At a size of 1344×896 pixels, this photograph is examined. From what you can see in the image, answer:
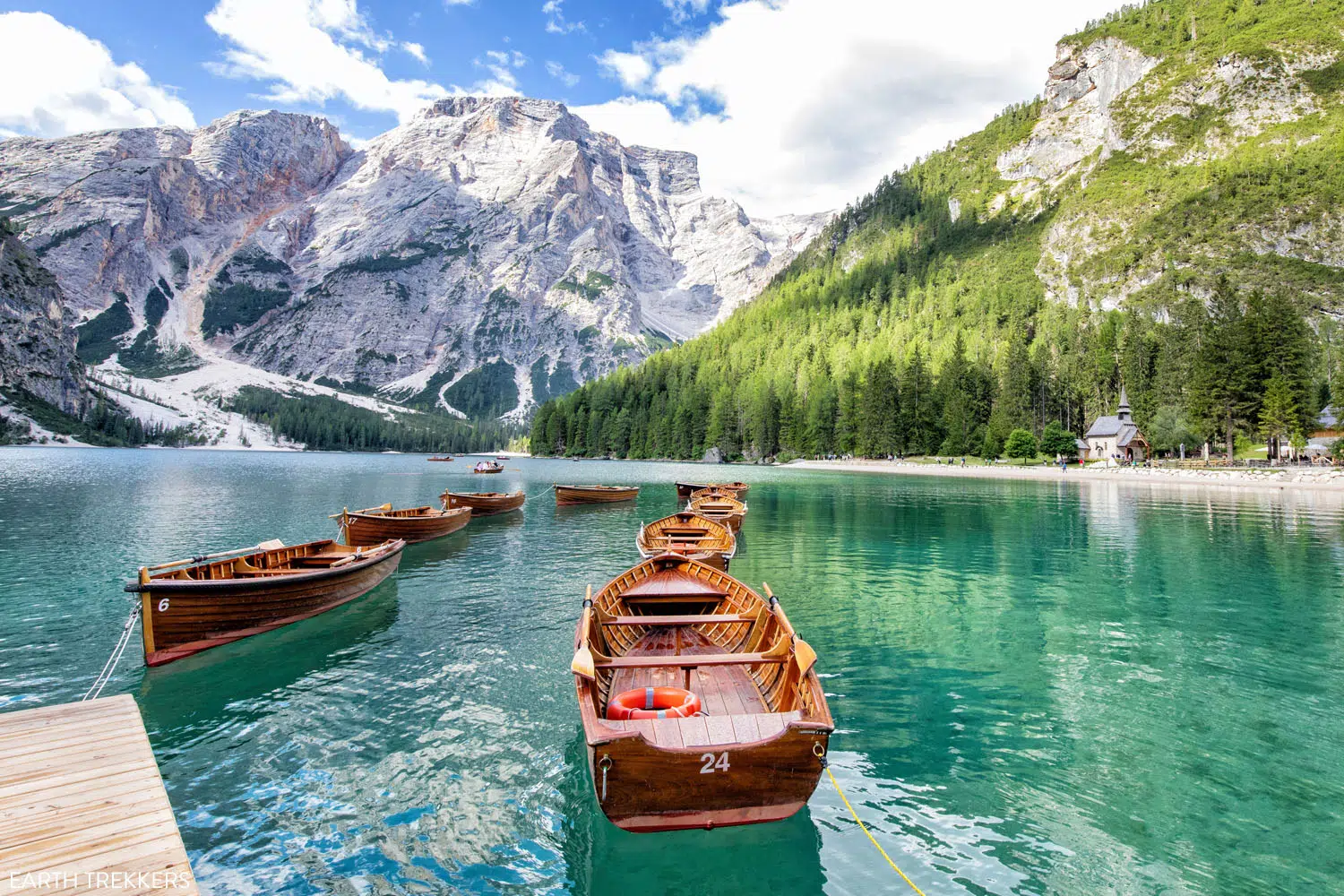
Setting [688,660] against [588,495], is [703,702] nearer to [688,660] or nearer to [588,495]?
[688,660]

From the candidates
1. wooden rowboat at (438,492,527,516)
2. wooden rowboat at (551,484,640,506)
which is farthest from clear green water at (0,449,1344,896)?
wooden rowboat at (551,484,640,506)

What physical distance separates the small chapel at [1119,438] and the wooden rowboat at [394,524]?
99136 mm

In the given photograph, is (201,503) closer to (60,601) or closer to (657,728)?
(60,601)

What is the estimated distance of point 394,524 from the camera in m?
31.5

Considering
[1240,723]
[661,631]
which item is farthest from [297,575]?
[1240,723]

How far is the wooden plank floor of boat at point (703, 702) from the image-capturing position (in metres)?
7.52

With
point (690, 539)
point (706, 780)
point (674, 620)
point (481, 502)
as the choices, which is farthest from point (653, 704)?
point (481, 502)

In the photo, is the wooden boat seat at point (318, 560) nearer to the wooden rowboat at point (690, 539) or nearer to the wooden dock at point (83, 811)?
the wooden rowboat at point (690, 539)

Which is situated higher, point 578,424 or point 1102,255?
point 1102,255

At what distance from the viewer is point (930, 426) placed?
389 feet

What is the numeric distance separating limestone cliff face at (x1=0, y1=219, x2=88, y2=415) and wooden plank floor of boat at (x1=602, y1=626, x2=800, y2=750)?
258m

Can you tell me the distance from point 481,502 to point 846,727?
A: 3928 cm

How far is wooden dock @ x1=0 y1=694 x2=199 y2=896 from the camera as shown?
525 cm

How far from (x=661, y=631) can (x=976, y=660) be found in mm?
8052
